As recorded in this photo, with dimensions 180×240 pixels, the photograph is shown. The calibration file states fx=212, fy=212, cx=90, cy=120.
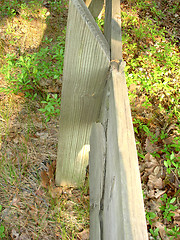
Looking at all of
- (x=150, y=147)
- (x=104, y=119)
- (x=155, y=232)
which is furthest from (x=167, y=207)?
(x=104, y=119)

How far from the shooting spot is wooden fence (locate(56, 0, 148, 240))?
73cm

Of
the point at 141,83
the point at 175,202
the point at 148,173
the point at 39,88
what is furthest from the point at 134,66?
the point at 175,202

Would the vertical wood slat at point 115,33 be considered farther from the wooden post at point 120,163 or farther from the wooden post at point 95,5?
the wooden post at point 95,5

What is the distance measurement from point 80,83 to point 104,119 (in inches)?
Answer: 9.7

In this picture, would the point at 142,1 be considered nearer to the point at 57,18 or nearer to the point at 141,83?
the point at 57,18

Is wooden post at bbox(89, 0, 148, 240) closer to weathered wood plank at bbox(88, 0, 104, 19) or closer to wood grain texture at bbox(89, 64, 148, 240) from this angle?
wood grain texture at bbox(89, 64, 148, 240)

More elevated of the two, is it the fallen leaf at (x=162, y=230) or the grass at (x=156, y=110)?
the grass at (x=156, y=110)

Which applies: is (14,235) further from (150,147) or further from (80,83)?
(150,147)

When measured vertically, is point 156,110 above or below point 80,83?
above

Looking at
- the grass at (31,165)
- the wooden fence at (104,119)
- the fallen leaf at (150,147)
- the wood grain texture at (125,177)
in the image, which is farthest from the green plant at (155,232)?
the wood grain texture at (125,177)

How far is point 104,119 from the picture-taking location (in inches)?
48.2

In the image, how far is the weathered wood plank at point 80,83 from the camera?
3.22 ft

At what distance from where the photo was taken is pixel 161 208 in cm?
220

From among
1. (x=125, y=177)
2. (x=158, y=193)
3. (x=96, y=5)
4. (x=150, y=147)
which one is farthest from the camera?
(x=96, y=5)
